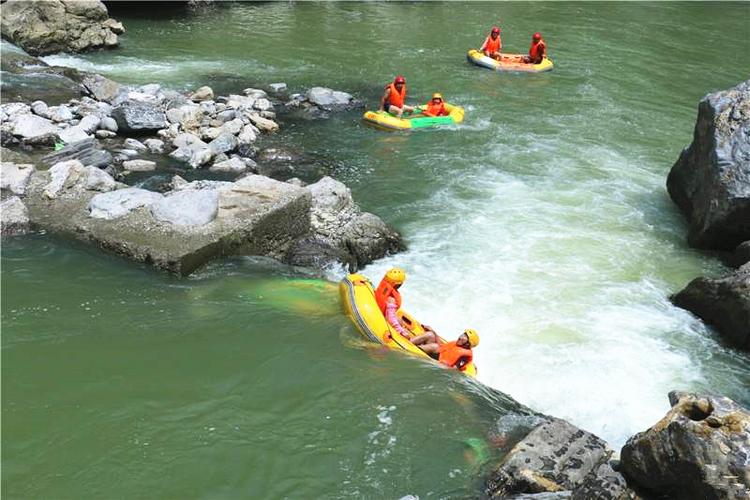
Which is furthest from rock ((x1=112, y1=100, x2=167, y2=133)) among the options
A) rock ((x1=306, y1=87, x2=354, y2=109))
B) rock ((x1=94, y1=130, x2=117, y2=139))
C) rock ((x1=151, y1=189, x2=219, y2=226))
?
rock ((x1=151, y1=189, x2=219, y2=226))

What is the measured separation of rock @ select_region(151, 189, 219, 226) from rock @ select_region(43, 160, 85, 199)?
4.65ft

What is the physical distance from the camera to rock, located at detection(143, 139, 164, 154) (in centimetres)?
1243

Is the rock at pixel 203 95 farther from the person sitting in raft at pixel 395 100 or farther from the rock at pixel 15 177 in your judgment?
the rock at pixel 15 177

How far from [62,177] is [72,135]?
2783 mm

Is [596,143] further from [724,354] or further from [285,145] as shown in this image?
[724,354]

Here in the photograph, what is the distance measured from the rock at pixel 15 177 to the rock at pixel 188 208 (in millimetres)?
1935

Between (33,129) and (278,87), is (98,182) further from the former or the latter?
(278,87)

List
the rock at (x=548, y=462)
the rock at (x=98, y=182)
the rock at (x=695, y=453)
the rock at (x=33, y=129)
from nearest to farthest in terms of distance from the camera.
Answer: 1. the rock at (x=695, y=453)
2. the rock at (x=548, y=462)
3. the rock at (x=98, y=182)
4. the rock at (x=33, y=129)

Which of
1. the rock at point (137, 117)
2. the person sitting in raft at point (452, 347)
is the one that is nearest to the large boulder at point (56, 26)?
the rock at point (137, 117)

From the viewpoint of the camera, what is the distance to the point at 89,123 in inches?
494

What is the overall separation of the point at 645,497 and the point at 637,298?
4.80m

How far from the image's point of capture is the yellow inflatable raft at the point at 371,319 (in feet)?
24.2

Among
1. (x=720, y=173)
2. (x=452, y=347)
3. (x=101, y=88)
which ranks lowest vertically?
(x=452, y=347)

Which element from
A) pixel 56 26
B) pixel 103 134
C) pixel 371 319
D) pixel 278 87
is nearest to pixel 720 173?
pixel 371 319
